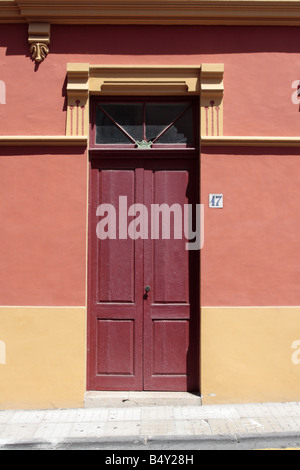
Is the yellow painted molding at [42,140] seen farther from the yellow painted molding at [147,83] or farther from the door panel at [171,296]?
the door panel at [171,296]

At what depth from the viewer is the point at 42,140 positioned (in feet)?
18.7

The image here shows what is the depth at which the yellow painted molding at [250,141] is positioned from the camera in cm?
569

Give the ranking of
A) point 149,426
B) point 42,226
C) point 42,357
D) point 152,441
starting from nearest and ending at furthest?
point 152,441 → point 149,426 → point 42,357 → point 42,226

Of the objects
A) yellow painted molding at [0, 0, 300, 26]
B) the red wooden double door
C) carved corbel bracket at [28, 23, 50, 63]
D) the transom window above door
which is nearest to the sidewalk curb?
the red wooden double door

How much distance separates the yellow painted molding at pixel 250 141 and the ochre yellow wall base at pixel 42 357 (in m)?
2.66

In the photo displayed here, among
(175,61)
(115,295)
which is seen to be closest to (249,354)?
(115,295)

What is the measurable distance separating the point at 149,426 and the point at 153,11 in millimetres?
5006

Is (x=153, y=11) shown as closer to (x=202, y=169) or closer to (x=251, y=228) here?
(x=202, y=169)

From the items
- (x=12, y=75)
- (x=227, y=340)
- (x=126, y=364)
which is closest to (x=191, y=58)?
(x=12, y=75)

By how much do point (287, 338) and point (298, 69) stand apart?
3459mm

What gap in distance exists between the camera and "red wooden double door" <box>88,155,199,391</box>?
18.9 ft

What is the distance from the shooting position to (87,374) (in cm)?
573

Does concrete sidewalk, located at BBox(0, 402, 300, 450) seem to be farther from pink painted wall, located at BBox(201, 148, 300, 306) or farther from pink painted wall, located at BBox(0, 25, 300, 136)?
pink painted wall, located at BBox(0, 25, 300, 136)
